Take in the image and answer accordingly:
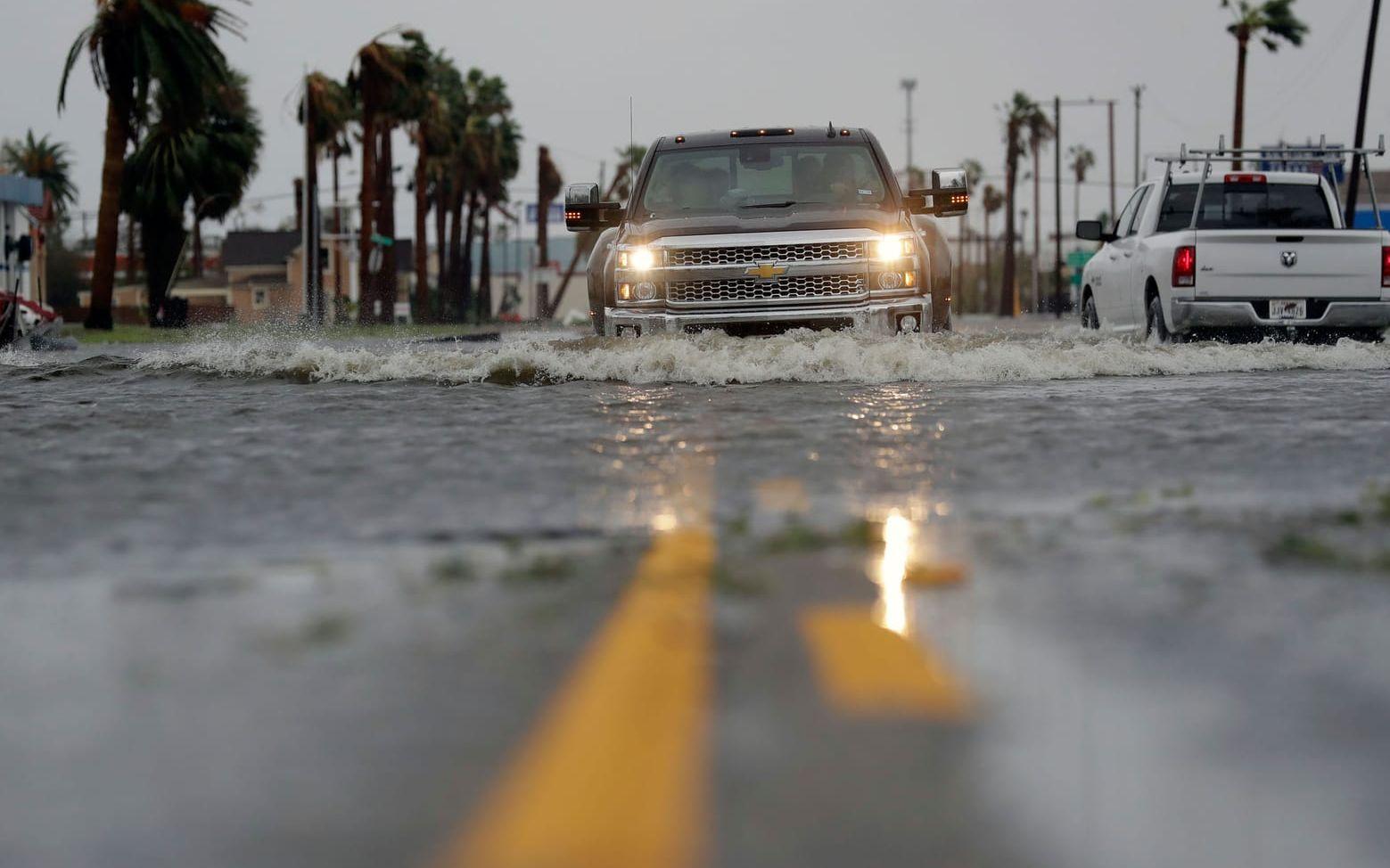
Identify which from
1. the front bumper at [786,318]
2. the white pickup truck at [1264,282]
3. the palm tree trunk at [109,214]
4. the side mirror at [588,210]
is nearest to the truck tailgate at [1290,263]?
the white pickup truck at [1264,282]

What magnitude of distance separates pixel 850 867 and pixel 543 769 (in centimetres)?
60

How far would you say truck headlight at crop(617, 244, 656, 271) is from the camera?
40.6ft

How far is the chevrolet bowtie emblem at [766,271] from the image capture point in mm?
12305

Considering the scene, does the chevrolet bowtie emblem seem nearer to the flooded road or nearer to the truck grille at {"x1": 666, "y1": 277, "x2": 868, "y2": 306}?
the truck grille at {"x1": 666, "y1": 277, "x2": 868, "y2": 306}

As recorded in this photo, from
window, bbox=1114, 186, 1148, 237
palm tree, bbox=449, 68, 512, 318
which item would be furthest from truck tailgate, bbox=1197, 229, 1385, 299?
palm tree, bbox=449, 68, 512, 318

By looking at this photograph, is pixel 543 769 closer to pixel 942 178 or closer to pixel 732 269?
pixel 732 269

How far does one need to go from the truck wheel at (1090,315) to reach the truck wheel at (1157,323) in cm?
251

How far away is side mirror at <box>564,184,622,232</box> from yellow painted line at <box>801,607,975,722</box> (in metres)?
9.76

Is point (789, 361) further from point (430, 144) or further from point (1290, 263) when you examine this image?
point (430, 144)

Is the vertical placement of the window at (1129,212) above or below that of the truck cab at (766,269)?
above

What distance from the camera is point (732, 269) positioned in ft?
40.3

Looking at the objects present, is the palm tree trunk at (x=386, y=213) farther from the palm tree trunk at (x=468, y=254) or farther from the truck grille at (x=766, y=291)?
the truck grille at (x=766, y=291)

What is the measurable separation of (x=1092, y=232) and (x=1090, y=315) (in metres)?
2.03

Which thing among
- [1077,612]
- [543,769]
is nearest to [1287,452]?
[1077,612]
